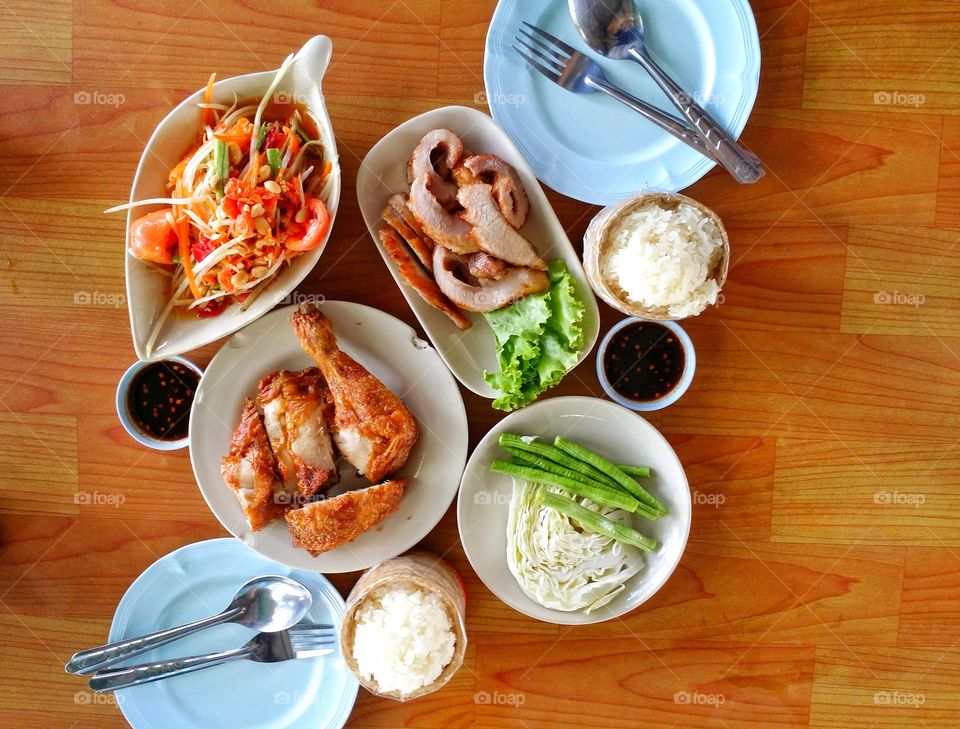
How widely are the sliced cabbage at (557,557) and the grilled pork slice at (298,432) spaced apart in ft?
2.23

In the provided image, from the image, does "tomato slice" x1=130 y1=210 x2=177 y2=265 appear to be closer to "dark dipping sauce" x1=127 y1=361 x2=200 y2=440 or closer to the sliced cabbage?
"dark dipping sauce" x1=127 y1=361 x2=200 y2=440

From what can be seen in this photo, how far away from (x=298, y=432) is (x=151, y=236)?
30.3 inches

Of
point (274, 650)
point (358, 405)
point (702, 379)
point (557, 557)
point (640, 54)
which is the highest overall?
point (640, 54)

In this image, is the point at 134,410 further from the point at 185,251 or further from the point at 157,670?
the point at 157,670

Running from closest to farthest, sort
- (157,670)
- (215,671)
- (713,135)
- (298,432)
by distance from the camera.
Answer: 1. (713,135)
2. (298,432)
3. (157,670)
4. (215,671)

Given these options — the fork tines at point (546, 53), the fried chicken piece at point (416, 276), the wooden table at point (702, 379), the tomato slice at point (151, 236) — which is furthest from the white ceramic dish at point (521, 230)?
the tomato slice at point (151, 236)

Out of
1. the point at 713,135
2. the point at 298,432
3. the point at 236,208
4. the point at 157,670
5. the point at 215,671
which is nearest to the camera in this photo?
the point at 236,208

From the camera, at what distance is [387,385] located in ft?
7.98

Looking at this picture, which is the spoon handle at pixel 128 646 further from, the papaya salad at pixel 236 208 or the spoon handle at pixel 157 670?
the papaya salad at pixel 236 208

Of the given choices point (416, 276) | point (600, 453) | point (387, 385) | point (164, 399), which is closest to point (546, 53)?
point (416, 276)

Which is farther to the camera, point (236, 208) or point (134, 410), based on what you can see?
point (134, 410)

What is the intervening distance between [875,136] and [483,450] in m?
1.79

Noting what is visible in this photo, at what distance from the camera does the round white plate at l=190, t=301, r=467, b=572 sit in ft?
7.70

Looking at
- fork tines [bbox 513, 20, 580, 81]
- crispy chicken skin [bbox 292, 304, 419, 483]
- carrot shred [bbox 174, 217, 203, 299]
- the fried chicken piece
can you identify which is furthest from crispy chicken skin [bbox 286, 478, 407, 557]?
fork tines [bbox 513, 20, 580, 81]
